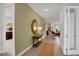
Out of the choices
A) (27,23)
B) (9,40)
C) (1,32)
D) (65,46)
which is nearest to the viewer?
(1,32)

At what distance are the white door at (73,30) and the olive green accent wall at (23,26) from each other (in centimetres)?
136

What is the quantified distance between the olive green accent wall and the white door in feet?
4.46

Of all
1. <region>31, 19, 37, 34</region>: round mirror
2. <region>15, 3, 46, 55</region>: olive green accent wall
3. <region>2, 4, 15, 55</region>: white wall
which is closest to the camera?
<region>2, 4, 15, 55</region>: white wall

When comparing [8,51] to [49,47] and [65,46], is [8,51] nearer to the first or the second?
[49,47]

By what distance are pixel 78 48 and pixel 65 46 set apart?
41 cm

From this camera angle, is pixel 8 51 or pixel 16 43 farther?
pixel 16 43

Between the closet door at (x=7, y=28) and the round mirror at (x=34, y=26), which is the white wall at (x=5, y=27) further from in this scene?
the round mirror at (x=34, y=26)

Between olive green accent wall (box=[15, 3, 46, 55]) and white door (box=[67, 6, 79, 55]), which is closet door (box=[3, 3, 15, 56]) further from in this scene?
white door (box=[67, 6, 79, 55])

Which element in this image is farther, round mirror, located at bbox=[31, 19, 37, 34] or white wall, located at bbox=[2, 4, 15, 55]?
round mirror, located at bbox=[31, 19, 37, 34]

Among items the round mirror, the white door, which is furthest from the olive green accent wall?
the white door

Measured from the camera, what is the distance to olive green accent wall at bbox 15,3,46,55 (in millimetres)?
4130

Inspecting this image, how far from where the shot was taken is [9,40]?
157 inches

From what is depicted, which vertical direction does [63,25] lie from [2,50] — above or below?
above

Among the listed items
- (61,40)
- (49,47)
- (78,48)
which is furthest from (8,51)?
(78,48)
